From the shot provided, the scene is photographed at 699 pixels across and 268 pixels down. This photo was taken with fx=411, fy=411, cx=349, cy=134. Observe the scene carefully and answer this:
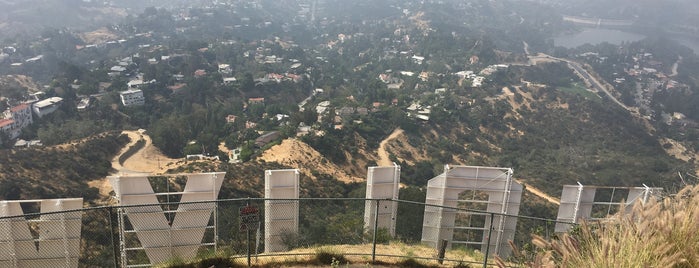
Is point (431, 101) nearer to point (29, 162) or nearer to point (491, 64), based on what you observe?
point (491, 64)

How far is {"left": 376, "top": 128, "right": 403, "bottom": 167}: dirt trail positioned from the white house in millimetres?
28366

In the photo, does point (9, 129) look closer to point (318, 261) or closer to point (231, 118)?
point (231, 118)

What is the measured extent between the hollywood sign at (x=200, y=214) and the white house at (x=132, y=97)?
140ft

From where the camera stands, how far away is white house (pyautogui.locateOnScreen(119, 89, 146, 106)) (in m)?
45.7

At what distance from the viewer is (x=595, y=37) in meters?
134

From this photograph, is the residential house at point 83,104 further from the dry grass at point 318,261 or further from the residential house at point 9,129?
the dry grass at point 318,261

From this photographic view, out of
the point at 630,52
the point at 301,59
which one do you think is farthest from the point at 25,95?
the point at 630,52

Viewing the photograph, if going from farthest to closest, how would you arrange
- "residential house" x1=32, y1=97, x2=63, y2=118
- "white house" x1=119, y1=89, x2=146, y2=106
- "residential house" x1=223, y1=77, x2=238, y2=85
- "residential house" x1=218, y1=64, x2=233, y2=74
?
"residential house" x1=218, y1=64, x2=233, y2=74 < "residential house" x1=223, y1=77, x2=238, y2=85 < "white house" x1=119, y1=89, x2=146, y2=106 < "residential house" x1=32, y1=97, x2=63, y2=118

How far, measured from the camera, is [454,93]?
55.2 meters

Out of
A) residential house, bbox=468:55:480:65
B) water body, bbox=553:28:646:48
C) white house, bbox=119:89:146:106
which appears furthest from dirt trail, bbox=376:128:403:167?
water body, bbox=553:28:646:48

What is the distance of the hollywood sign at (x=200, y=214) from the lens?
637cm

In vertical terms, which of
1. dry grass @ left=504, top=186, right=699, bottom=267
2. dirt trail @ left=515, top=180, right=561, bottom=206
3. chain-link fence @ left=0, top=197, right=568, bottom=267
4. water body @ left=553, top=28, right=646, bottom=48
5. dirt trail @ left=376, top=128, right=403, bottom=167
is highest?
dry grass @ left=504, top=186, right=699, bottom=267

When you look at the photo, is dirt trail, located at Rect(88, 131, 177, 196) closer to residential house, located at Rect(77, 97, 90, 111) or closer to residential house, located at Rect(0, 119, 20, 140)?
residential house, located at Rect(0, 119, 20, 140)

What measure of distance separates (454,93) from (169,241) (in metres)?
51.7
